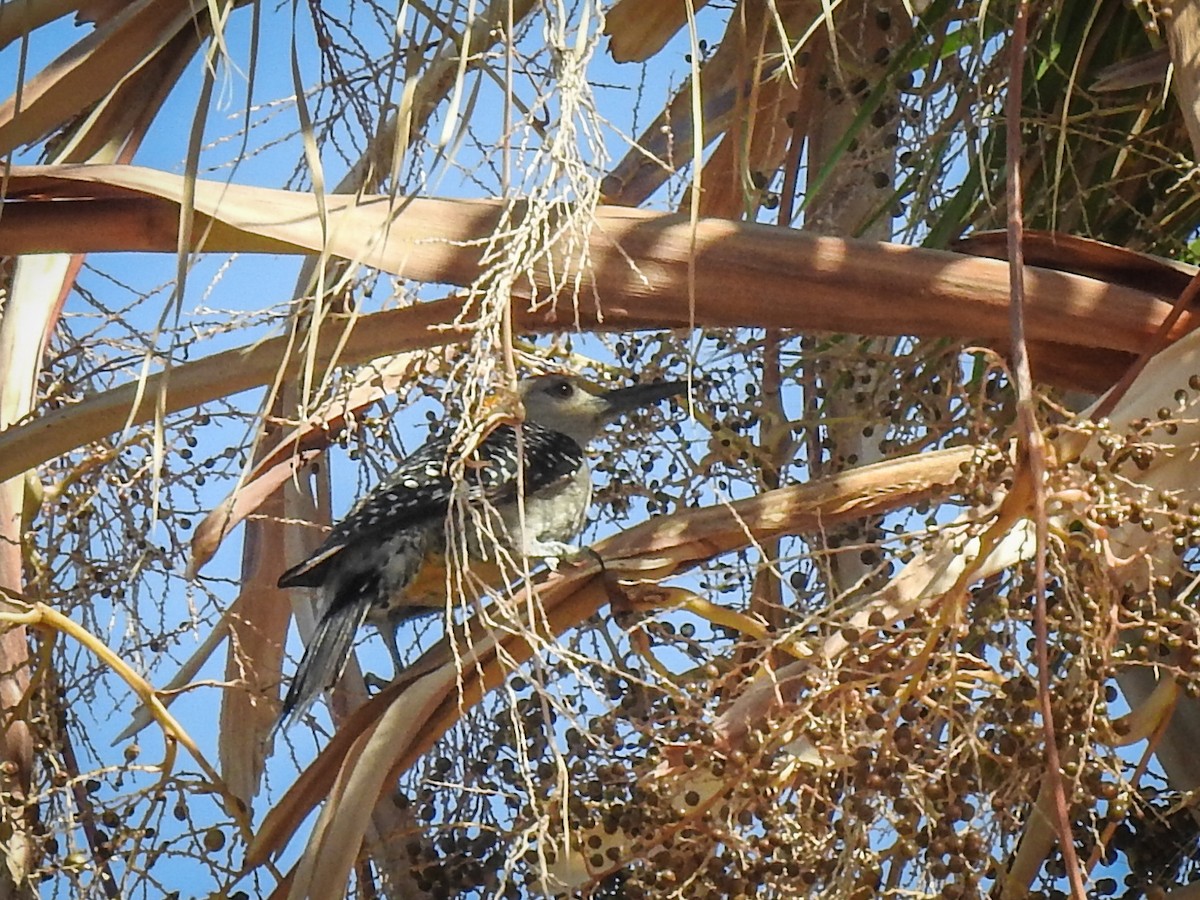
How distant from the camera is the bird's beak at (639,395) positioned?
139 cm

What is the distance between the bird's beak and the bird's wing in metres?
0.12

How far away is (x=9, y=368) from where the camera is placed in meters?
1.11

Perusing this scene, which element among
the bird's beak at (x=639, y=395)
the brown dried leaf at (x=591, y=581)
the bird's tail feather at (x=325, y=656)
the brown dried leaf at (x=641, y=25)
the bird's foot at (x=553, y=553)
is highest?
the brown dried leaf at (x=641, y=25)

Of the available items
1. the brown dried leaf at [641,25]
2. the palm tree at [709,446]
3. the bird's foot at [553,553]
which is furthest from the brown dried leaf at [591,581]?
the brown dried leaf at [641,25]

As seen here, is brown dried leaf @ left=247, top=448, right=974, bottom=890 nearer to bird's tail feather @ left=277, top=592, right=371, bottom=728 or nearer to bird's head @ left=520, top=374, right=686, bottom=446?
A: bird's tail feather @ left=277, top=592, right=371, bottom=728

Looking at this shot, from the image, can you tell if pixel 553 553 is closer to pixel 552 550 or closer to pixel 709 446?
pixel 552 550

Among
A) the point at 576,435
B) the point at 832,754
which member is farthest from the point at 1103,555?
the point at 576,435

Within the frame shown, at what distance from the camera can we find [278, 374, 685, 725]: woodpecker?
139 centimetres

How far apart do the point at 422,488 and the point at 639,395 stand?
273 mm

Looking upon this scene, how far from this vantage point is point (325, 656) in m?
1.40

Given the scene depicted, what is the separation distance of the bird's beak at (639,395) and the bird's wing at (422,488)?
0.12 meters

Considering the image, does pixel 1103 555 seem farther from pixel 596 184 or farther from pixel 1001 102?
pixel 1001 102

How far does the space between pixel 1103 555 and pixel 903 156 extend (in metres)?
0.60

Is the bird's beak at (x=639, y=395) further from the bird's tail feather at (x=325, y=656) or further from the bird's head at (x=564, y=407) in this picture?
the bird's tail feather at (x=325, y=656)
